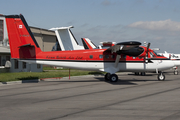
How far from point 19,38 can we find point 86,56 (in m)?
6.03

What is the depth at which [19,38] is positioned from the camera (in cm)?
1931

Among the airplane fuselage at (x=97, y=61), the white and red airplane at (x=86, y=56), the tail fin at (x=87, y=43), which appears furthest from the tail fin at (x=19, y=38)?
the tail fin at (x=87, y=43)

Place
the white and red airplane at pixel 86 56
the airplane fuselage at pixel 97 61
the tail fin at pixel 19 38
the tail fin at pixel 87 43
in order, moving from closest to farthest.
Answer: the tail fin at pixel 19 38
the white and red airplane at pixel 86 56
the airplane fuselage at pixel 97 61
the tail fin at pixel 87 43

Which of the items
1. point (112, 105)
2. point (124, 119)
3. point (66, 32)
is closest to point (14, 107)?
point (112, 105)

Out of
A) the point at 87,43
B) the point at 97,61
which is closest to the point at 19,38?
the point at 97,61

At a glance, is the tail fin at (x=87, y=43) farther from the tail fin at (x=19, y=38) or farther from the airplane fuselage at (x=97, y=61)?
the tail fin at (x=19, y=38)

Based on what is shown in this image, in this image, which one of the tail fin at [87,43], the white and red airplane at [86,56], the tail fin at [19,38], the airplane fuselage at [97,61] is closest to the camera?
the tail fin at [19,38]

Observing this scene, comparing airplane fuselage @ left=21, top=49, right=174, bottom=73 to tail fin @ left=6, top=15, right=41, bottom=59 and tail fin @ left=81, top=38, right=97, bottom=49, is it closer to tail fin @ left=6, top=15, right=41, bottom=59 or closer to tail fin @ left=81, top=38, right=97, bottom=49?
tail fin @ left=6, top=15, right=41, bottom=59

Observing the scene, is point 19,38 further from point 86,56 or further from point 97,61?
point 97,61

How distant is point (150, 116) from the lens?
299 inches

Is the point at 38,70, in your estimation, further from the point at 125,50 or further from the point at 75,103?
the point at 75,103

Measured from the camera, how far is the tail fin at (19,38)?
1916cm

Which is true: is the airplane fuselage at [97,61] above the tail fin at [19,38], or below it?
below

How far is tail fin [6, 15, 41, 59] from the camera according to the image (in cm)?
1916
